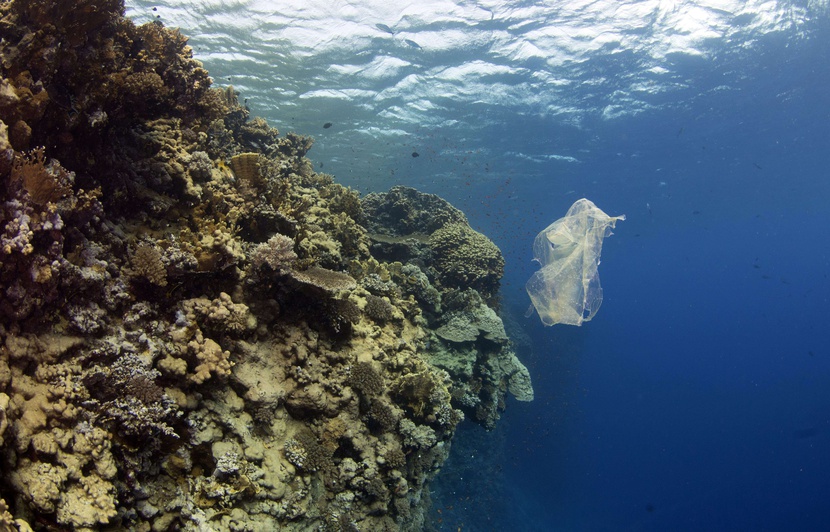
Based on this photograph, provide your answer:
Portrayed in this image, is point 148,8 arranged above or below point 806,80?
below

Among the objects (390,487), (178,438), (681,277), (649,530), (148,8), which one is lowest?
(649,530)

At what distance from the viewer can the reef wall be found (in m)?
3.12

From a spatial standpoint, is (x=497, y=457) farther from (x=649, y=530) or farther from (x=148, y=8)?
(x=649, y=530)

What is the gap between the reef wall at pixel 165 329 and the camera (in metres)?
3.12

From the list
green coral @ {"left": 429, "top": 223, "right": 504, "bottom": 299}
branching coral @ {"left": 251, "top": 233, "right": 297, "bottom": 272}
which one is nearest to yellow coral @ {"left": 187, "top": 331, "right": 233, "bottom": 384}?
branching coral @ {"left": 251, "top": 233, "right": 297, "bottom": 272}

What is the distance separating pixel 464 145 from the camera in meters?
33.1

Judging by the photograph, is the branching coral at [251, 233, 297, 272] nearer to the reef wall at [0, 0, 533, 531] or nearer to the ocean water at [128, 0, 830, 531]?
the reef wall at [0, 0, 533, 531]

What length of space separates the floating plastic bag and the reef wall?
4.64 meters

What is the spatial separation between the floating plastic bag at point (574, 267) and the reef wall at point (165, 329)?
15.2 feet

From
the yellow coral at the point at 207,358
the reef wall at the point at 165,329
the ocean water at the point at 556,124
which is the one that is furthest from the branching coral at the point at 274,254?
the ocean water at the point at 556,124

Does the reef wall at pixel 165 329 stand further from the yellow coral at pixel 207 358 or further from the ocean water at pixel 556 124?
the ocean water at pixel 556 124

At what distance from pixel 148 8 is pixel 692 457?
102 meters

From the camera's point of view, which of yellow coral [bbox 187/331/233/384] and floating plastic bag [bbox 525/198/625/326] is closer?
yellow coral [bbox 187/331/233/384]

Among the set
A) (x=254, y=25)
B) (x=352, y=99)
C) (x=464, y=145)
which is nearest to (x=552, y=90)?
(x=464, y=145)
